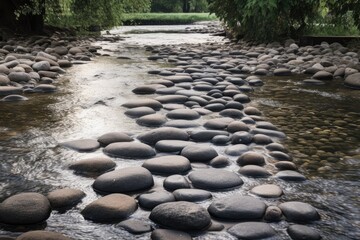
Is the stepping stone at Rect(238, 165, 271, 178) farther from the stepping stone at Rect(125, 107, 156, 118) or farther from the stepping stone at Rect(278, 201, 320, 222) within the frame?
the stepping stone at Rect(125, 107, 156, 118)

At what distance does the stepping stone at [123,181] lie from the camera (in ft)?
6.59

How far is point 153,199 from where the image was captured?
1875 mm

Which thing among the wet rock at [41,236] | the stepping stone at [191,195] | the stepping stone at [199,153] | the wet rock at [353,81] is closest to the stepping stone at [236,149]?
the stepping stone at [199,153]

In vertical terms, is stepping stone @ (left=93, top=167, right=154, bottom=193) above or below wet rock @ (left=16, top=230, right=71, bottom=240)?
below


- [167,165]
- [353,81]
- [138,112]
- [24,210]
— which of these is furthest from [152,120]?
[353,81]

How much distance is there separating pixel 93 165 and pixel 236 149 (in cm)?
82

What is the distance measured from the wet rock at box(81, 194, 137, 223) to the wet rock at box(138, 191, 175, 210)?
5 cm

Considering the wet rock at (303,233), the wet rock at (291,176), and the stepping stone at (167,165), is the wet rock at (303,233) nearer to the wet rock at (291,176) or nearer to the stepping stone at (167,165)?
the wet rock at (291,176)

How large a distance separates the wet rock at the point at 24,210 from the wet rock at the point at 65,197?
6cm

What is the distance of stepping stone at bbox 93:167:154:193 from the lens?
6.59ft

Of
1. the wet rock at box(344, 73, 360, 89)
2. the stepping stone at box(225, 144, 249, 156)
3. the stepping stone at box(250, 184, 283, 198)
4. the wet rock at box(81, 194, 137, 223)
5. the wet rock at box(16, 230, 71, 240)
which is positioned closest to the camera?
the wet rock at box(16, 230, 71, 240)

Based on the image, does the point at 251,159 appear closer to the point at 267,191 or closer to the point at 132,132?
the point at 267,191

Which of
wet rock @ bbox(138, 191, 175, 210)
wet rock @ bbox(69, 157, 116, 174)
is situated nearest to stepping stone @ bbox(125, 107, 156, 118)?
wet rock @ bbox(69, 157, 116, 174)

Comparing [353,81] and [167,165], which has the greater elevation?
[167,165]
